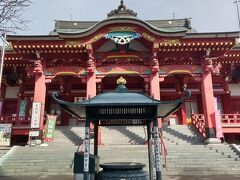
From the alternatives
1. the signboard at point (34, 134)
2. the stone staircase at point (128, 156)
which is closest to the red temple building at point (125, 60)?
the signboard at point (34, 134)

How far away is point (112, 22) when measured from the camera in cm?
1468

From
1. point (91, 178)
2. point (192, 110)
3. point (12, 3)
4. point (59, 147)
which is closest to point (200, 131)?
point (192, 110)

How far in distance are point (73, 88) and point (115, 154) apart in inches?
335

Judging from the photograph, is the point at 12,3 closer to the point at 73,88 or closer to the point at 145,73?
the point at 145,73

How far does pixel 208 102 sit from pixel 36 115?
9.77 m

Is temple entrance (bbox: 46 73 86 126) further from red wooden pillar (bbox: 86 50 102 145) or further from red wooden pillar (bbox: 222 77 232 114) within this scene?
red wooden pillar (bbox: 222 77 232 114)

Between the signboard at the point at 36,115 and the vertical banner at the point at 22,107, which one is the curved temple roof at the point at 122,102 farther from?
the vertical banner at the point at 22,107

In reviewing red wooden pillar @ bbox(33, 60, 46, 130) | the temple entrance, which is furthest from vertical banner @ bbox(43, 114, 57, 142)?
the temple entrance

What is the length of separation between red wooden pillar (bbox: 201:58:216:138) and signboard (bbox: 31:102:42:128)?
9.39 m

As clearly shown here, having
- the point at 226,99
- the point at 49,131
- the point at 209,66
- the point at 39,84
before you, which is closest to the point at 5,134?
the point at 49,131

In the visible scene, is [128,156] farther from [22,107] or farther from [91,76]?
[22,107]

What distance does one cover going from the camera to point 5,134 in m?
14.8

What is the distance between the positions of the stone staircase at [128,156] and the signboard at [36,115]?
4.69 feet

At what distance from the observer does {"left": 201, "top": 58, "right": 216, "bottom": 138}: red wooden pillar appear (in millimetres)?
14183
